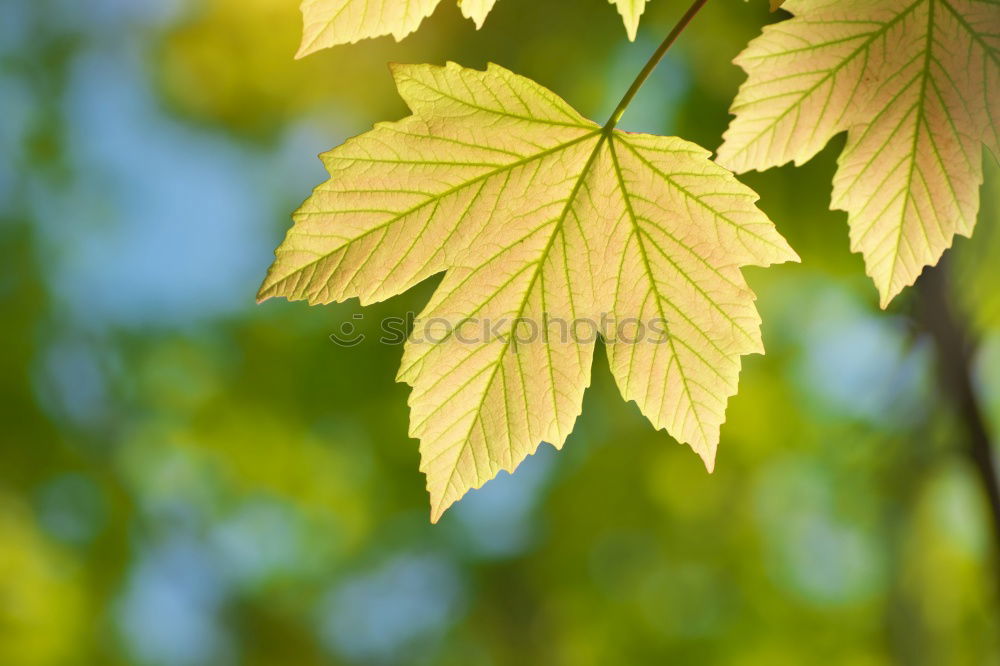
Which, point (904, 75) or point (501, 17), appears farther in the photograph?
point (501, 17)

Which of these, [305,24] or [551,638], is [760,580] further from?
[305,24]

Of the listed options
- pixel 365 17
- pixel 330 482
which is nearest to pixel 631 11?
pixel 365 17

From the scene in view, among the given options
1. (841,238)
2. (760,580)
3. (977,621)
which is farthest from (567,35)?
→ (977,621)

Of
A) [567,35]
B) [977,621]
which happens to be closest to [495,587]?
[977,621]

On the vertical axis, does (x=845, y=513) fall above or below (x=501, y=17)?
below

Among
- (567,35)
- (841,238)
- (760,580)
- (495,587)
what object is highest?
(567,35)

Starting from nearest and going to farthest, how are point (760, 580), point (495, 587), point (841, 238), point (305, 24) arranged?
point (305, 24) < point (841, 238) < point (760, 580) < point (495, 587)

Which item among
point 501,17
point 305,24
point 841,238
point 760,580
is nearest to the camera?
point 305,24
